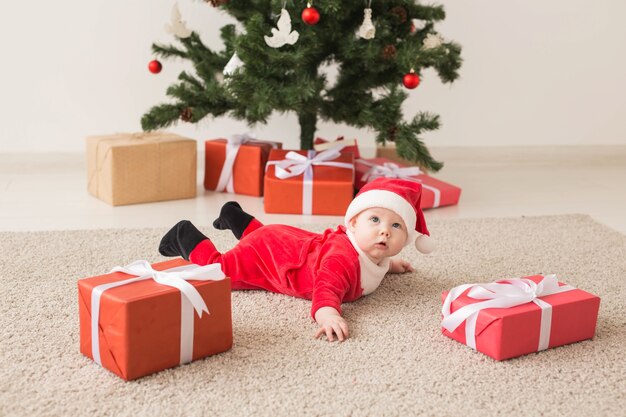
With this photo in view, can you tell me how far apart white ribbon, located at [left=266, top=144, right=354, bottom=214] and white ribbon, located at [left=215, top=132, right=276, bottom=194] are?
0.21 m

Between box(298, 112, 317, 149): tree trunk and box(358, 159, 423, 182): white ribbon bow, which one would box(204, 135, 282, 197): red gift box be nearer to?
box(298, 112, 317, 149): tree trunk

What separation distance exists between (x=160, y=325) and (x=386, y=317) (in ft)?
1.67

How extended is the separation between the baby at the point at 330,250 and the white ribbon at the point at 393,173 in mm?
848

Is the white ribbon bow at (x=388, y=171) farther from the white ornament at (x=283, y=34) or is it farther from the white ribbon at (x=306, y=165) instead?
the white ornament at (x=283, y=34)

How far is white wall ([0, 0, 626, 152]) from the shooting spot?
115 inches

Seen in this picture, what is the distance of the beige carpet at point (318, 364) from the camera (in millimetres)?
1265

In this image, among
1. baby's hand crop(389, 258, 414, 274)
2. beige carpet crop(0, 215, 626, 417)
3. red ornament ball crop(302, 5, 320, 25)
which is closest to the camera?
beige carpet crop(0, 215, 626, 417)

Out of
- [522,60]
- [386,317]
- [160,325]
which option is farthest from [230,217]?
[522,60]

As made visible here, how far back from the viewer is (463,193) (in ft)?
9.32

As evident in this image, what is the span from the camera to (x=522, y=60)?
3303 mm

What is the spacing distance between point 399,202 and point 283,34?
33.6 inches

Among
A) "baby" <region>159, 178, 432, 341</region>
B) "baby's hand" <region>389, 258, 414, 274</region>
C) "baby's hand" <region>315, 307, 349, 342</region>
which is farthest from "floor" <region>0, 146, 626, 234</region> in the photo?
"baby's hand" <region>315, 307, 349, 342</region>

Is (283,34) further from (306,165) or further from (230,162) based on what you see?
(230,162)

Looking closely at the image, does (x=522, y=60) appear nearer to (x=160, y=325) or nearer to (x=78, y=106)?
(x=78, y=106)
